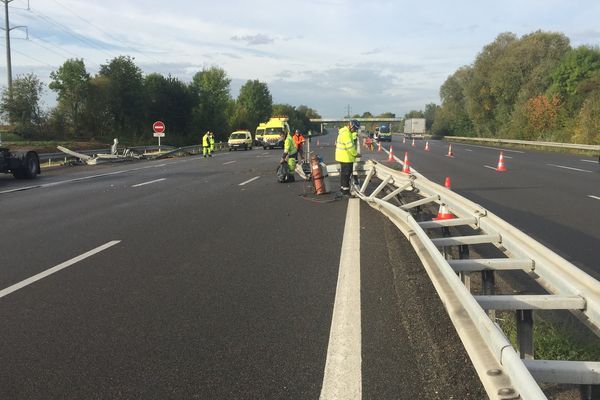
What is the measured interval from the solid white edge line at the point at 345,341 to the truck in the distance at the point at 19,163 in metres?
15.8

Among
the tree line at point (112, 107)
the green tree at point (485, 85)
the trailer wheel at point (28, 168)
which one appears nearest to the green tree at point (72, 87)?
the tree line at point (112, 107)

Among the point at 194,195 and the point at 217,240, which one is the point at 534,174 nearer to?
the point at 194,195

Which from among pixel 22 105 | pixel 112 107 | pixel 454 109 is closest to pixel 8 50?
pixel 22 105

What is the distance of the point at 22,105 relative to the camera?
46312 millimetres

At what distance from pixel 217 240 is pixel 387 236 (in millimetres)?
2543

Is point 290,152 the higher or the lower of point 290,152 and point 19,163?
the higher

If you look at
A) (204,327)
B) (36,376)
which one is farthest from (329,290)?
(36,376)

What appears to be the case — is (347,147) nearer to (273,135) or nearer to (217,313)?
(217,313)

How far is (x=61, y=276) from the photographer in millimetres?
5926

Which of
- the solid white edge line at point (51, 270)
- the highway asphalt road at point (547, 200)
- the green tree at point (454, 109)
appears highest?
the green tree at point (454, 109)

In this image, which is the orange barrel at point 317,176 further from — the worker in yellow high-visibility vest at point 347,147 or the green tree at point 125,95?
the green tree at point 125,95

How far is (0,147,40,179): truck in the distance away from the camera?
18106mm

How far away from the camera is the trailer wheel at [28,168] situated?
1867 centimetres

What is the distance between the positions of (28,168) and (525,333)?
19186mm
